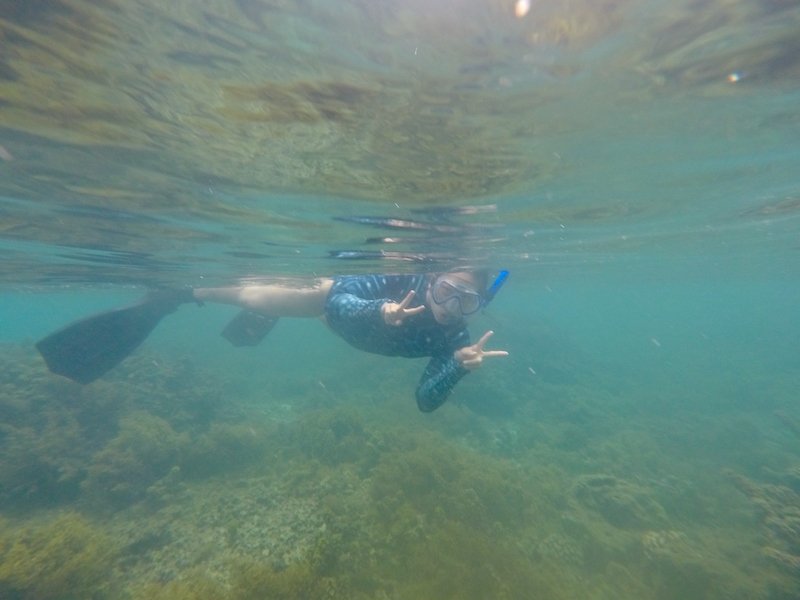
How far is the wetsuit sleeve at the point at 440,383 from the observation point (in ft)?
22.7

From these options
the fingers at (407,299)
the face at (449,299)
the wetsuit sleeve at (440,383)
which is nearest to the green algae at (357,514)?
the wetsuit sleeve at (440,383)

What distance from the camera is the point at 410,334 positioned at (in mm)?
7133

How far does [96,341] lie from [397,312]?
10549 mm

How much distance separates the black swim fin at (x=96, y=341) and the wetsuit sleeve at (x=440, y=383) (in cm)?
984

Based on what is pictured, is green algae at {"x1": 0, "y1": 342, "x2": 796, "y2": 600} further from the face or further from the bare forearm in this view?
the face

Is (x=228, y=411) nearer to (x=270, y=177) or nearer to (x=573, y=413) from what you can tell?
(x=270, y=177)

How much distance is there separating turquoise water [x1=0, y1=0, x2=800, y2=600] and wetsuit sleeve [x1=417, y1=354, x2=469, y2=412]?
4429 millimetres

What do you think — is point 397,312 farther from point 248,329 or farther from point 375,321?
point 248,329

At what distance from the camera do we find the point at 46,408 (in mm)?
17453

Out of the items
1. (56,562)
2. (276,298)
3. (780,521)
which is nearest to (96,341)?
(276,298)

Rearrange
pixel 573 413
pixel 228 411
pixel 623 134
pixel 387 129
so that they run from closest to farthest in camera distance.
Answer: pixel 387 129 < pixel 623 134 < pixel 228 411 < pixel 573 413

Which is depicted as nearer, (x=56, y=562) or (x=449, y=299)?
(x=449, y=299)

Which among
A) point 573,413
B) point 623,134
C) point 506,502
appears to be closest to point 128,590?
point 506,502

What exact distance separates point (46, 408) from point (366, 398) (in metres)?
16.7
